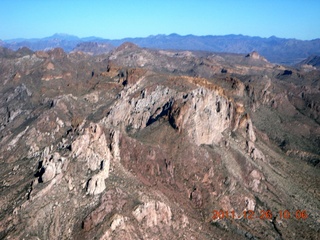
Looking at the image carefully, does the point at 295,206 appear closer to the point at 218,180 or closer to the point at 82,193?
the point at 218,180

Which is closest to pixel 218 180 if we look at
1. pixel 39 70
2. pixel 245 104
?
pixel 245 104
